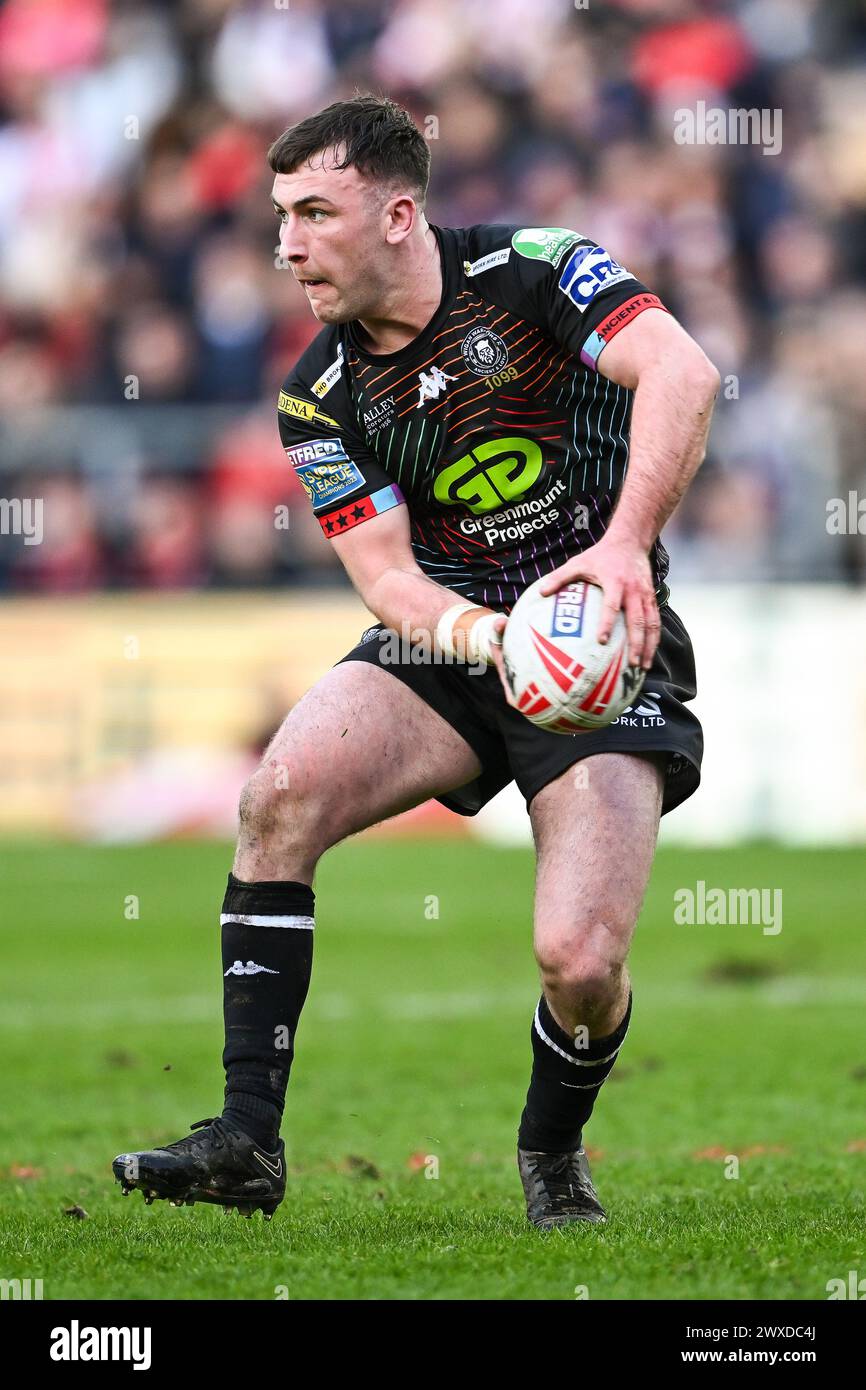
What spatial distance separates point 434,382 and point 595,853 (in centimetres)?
123

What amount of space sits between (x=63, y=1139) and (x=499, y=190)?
11117mm

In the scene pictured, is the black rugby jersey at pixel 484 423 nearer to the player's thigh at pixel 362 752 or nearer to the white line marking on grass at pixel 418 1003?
the player's thigh at pixel 362 752

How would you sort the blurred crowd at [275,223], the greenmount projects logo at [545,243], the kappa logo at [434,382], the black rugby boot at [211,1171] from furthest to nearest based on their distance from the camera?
the blurred crowd at [275,223], the kappa logo at [434,382], the greenmount projects logo at [545,243], the black rugby boot at [211,1171]

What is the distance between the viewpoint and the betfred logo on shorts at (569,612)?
13.7 feet

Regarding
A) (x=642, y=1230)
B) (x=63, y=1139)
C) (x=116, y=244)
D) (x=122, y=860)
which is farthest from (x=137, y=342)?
(x=642, y=1230)

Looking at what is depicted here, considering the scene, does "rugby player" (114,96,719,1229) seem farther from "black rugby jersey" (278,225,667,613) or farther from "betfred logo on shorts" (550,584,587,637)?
"betfred logo on shorts" (550,584,587,637)

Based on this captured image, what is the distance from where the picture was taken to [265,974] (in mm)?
4625

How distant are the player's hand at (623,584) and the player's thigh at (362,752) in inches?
28.1

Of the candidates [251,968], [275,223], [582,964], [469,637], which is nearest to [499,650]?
[469,637]

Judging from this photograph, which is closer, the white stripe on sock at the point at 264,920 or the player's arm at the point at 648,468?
the player's arm at the point at 648,468

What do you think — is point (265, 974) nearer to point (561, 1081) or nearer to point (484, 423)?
point (561, 1081)

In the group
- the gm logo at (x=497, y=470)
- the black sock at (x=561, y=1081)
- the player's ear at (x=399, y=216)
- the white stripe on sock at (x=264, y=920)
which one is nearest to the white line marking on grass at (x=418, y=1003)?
the black sock at (x=561, y=1081)

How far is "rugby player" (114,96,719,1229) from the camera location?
176 inches

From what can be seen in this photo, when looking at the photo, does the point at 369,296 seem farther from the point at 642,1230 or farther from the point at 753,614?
the point at 753,614
